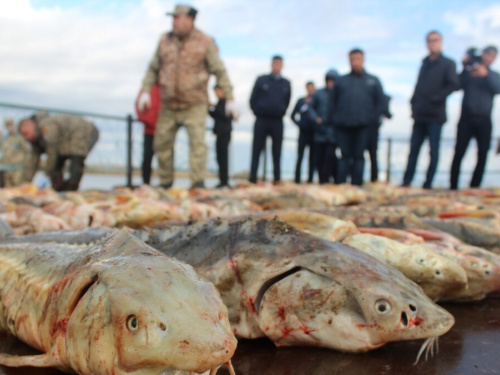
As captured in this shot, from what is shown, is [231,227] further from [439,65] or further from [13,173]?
[13,173]

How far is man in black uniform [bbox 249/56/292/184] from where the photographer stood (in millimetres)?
10359

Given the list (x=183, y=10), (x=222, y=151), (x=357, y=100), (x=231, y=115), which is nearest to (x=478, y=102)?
(x=357, y=100)

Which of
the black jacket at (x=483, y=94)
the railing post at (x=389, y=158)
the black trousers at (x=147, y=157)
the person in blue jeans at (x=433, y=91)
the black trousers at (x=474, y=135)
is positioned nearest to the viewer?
the person in blue jeans at (x=433, y=91)

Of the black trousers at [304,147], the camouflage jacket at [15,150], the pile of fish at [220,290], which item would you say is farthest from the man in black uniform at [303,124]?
the pile of fish at [220,290]

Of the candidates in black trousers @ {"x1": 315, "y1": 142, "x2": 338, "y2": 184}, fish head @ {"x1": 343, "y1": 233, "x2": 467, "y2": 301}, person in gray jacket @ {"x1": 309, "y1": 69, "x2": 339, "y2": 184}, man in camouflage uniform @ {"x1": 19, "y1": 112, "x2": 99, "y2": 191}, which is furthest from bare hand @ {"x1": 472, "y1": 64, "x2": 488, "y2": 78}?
fish head @ {"x1": 343, "y1": 233, "x2": 467, "y2": 301}

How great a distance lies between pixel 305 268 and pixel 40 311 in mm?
895

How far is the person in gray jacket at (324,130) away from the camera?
1155cm

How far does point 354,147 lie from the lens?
31.6 feet

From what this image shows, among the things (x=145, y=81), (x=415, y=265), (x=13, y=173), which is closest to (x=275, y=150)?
(x=145, y=81)

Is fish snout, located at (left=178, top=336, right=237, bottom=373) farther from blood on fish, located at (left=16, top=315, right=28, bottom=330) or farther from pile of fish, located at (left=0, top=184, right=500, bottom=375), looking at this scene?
blood on fish, located at (left=16, top=315, right=28, bottom=330)

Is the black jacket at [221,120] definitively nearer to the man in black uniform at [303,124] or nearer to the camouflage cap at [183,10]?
the camouflage cap at [183,10]

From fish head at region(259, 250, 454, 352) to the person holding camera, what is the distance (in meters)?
8.07

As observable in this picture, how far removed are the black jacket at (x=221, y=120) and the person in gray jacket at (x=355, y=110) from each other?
1850 mm

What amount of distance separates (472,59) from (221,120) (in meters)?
4.46
